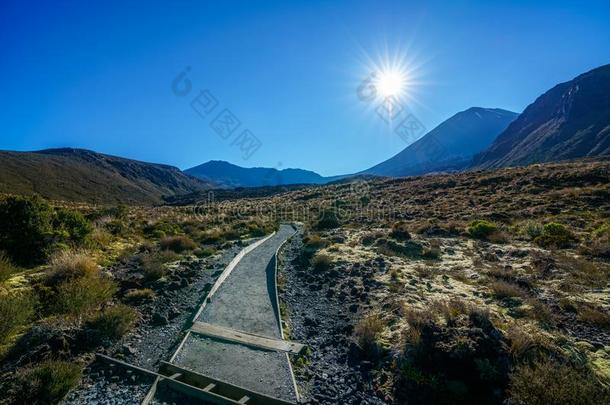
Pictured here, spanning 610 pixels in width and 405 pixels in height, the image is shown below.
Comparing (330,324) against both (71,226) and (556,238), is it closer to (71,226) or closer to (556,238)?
(71,226)

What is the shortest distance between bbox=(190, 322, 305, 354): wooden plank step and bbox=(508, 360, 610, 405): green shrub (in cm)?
531

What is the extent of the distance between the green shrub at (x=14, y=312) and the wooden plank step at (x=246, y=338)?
4.53 metres

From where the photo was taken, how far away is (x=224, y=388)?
7.31m

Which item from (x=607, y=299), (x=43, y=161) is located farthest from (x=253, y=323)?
(x=43, y=161)

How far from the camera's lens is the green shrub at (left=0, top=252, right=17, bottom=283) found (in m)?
11.5

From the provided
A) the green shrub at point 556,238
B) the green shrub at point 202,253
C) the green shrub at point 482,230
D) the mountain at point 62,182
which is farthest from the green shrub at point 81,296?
the mountain at point 62,182

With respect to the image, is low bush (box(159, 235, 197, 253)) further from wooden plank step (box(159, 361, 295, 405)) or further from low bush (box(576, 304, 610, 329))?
low bush (box(576, 304, 610, 329))

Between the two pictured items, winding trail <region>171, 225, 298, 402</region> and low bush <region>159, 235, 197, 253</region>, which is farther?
low bush <region>159, 235, 197, 253</region>

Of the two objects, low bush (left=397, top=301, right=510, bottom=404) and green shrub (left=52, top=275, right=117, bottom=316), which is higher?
green shrub (left=52, top=275, right=117, bottom=316)

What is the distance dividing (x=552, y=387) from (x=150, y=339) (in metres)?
9.99

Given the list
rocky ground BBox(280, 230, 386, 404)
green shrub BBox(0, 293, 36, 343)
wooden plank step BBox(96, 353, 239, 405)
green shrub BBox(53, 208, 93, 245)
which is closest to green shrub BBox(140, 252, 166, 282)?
green shrub BBox(53, 208, 93, 245)

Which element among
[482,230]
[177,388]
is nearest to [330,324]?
[177,388]

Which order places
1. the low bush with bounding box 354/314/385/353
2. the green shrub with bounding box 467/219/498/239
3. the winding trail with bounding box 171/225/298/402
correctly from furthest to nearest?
the green shrub with bounding box 467/219/498/239 < the low bush with bounding box 354/314/385/353 < the winding trail with bounding box 171/225/298/402

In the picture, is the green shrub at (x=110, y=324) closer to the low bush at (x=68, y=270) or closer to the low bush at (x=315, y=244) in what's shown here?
the low bush at (x=68, y=270)
